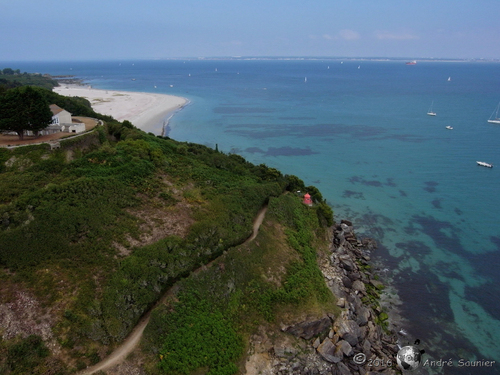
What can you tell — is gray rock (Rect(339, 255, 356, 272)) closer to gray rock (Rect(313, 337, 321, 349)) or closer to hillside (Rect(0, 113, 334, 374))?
hillside (Rect(0, 113, 334, 374))

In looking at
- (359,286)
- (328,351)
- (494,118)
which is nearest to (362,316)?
(359,286)

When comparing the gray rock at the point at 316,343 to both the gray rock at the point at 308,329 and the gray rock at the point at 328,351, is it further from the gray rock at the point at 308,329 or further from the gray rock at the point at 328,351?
the gray rock at the point at 308,329

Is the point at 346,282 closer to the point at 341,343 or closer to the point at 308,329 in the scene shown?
the point at 341,343

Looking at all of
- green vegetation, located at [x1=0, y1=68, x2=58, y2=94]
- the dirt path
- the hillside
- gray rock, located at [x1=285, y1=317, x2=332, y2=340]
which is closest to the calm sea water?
gray rock, located at [x1=285, y1=317, x2=332, y2=340]

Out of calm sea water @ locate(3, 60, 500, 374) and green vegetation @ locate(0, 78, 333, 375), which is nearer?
green vegetation @ locate(0, 78, 333, 375)

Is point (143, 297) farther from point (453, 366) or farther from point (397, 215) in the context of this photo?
point (397, 215)

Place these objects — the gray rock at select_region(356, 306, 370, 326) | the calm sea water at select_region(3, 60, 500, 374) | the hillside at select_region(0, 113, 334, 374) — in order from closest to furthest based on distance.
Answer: the hillside at select_region(0, 113, 334, 374), the gray rock at select_region(356, 306, 370, 326), the calm sea water at select_region(3, 60, 500, 374)

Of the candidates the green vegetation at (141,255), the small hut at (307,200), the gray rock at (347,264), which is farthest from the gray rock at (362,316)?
the small hut at (307,200)
